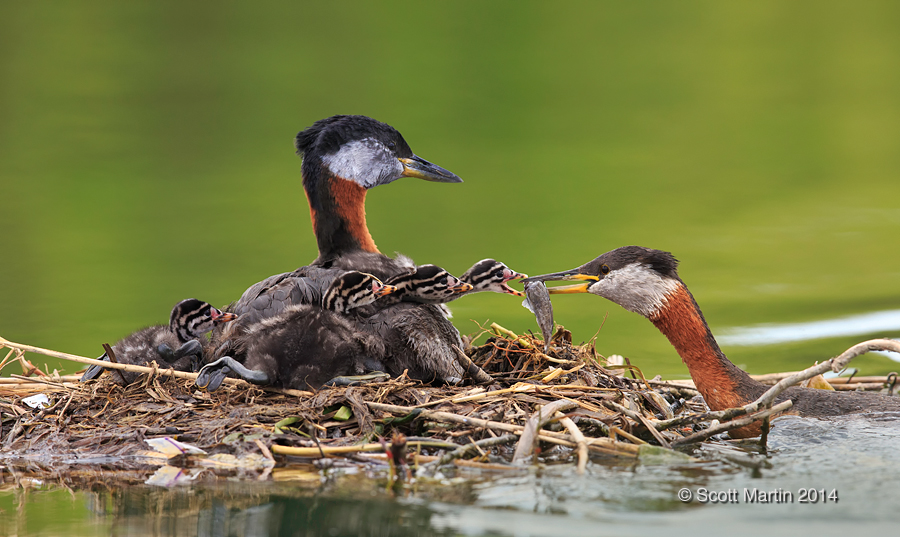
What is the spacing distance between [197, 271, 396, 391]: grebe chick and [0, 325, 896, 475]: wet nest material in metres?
0.10

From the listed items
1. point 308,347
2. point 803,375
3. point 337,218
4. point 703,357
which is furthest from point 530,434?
point 337,218

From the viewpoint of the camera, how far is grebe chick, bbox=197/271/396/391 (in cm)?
371

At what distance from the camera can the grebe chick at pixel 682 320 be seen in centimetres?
411

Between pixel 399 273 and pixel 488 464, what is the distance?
137cm

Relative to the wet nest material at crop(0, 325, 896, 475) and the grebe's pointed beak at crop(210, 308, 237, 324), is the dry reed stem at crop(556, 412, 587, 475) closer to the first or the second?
the wet nest material at crop(0, 325, 896, 475)

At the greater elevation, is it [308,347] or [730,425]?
[308,347]

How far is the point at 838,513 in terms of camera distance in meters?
2.72

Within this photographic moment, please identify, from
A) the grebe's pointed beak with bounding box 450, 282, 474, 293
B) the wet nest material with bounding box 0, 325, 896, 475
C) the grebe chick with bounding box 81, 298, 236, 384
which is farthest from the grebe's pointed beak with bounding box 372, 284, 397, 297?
the grebe chick with bounding box 81, 298, 236, 384

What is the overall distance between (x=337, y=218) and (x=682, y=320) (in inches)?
73.8

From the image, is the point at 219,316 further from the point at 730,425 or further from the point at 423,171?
the point at 730,425

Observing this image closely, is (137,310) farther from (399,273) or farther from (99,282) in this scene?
(399,273)

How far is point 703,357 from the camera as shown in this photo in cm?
427

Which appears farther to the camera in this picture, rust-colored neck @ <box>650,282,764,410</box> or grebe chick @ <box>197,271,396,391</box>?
rust-colored neck @ <box>650,282,764,410</box>

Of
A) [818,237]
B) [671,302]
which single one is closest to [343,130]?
[671,302]
